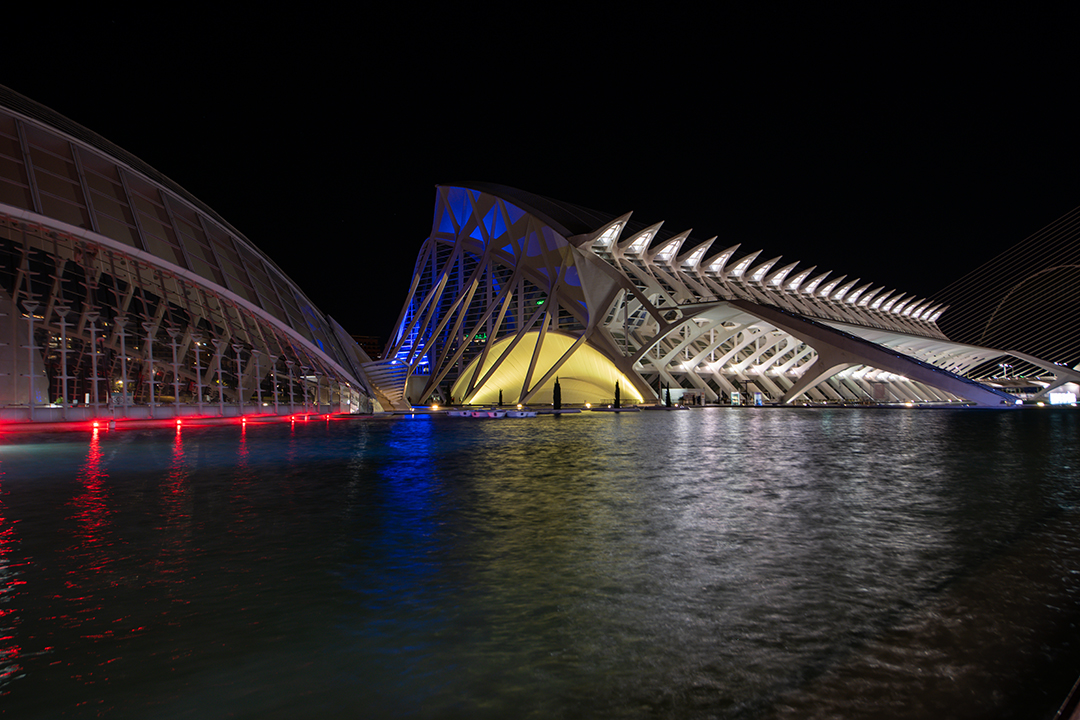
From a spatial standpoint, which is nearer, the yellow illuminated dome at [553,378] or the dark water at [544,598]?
the dark water at [544,598]

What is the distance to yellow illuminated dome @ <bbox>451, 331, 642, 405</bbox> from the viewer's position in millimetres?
54438

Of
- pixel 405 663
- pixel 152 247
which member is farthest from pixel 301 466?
pixel 152 247

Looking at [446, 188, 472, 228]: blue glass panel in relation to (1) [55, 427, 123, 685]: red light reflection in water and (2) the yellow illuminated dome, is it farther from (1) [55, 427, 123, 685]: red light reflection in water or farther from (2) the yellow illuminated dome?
(1) [55, 427, 123, 685]: red light reflection in water

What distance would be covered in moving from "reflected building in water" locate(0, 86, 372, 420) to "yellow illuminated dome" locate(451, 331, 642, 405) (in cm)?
2481

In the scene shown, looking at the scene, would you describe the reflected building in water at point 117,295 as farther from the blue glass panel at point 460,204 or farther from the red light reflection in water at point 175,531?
the blue glass panel at point 460,204

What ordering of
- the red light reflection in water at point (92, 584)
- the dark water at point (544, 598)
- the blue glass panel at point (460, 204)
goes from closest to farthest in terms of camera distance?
the dark water at point (544, 598), the red light reflection in water at point (92, 584), the blue glass panel at point (460, 204)

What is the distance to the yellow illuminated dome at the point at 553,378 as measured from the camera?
179ft

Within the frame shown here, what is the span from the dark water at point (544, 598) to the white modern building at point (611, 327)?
1400 inches

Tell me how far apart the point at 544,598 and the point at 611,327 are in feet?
159

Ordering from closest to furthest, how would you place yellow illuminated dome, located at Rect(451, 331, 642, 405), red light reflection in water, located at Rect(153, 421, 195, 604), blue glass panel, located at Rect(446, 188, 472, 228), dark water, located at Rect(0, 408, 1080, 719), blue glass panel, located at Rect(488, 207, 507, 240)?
dark water, located at Rect(0, 408, 1080, 719), red light reflection in water, located at Rect(153, 421, 195, 604), yellow illuminated dome, located at Rect(451, 331, 642, 405), blue glass panel, located at Rect(488, 207, 507, 240), blue glass panel, located at Rect(446, 188, 472, 228)

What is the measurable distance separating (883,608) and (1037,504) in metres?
5.28

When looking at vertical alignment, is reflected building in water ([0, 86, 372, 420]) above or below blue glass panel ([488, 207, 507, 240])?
below

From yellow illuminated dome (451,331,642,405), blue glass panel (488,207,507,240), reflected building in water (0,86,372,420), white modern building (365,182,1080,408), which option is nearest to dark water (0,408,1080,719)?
reflected building in water (0,86,372,420)

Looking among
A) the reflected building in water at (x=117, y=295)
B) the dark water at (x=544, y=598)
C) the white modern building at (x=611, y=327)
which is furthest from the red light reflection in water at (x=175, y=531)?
the white modern building at (x=611, y=327)
